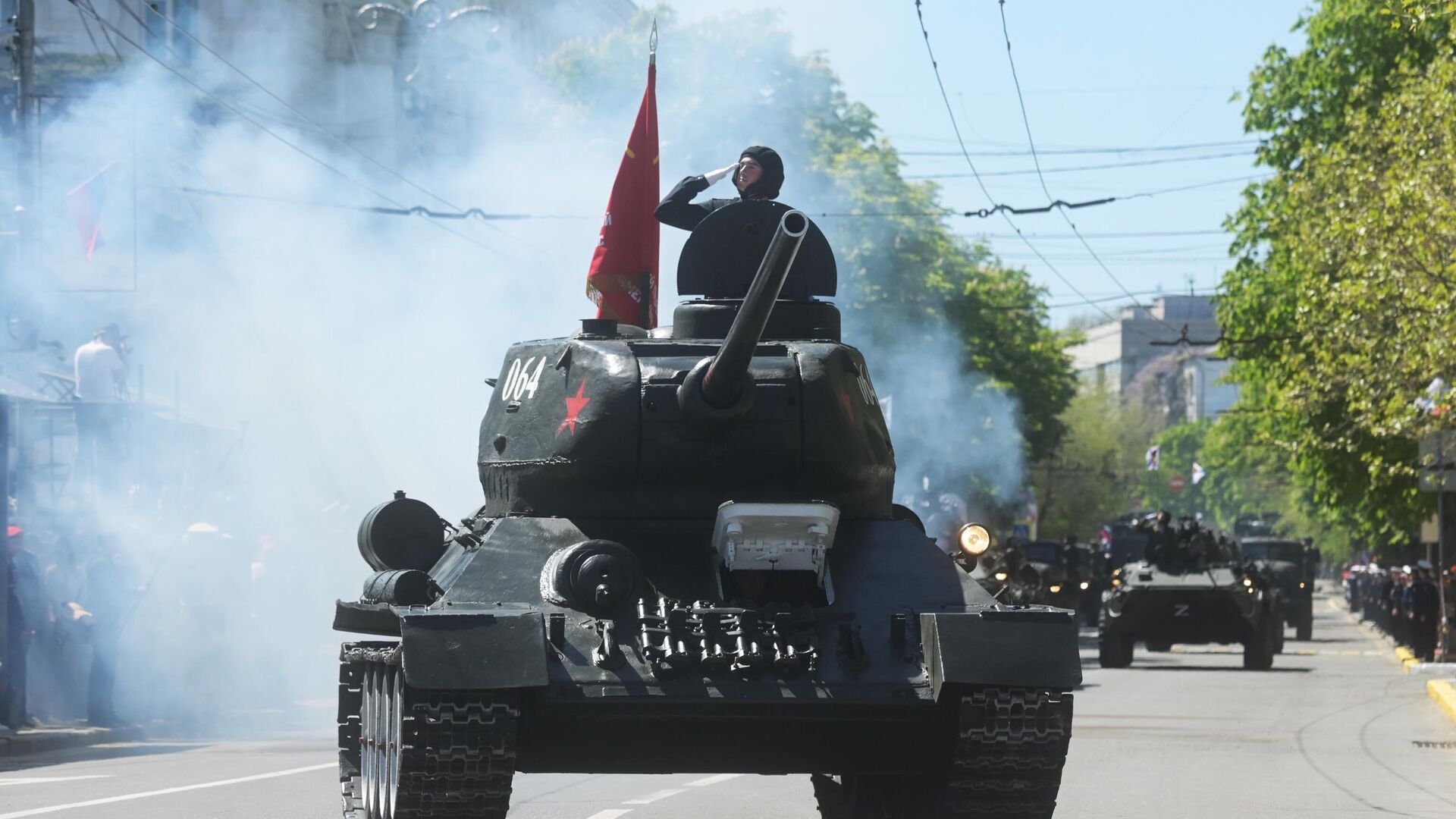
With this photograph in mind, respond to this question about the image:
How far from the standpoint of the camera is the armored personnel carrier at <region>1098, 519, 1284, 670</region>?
91.4 feet

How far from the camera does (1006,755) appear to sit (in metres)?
8.11

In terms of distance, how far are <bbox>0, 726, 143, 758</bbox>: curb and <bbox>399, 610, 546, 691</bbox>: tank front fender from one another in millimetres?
9280

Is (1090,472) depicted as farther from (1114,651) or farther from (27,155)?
(27,155)

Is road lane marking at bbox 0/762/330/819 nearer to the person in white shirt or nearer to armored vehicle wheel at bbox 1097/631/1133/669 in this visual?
the person in white shirt

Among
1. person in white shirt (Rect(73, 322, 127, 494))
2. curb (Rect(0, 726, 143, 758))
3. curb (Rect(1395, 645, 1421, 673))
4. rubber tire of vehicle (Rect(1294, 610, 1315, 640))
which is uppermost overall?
person in white shirt (Rect(73, 322, 127, 494))

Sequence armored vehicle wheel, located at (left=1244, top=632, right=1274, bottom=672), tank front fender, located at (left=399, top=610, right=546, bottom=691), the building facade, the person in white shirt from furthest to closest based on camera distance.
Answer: the building facade, armored vehicle wheel, located at (left=1244, top=632, right=1274, bottom=672), the person in white shirt, tank front fender, located at (left=399, top=610, right=546, bottom=691)

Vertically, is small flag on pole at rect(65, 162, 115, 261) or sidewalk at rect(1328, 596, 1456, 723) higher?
small flag on pole at rect(65, 162, 115, 261)

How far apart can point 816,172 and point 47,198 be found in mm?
17464

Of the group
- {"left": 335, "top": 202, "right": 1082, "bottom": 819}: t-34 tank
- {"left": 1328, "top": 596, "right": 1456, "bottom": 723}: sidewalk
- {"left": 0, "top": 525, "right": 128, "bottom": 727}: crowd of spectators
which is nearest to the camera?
{"left": 335, "top": 202, "right": 1082, "bottom": 819}: t-34 tank

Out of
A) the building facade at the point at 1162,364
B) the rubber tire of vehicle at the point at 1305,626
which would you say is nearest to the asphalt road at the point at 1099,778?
the rubber tire of vehicle at the point at 1305,626

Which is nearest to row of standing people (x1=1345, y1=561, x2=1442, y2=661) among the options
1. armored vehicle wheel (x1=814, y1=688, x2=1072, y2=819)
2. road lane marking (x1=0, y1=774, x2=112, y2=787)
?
road lane marking (x1=0, y1=774, x2=112, y2=787)

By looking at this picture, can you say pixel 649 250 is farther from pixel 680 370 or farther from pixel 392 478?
pixel 392 478

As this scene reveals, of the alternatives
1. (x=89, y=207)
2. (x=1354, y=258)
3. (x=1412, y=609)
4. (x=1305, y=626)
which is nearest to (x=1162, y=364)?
(x=1305, y=626)

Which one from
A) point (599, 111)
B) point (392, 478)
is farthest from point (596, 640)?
point (599, 111)
